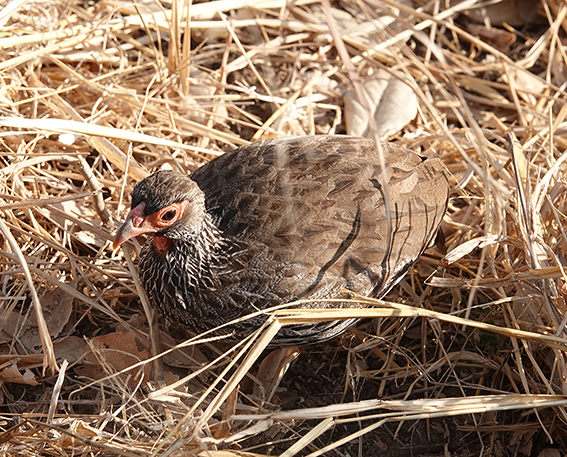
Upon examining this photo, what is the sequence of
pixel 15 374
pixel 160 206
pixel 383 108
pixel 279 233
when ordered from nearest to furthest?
pixel 160 206 → pixel 279 233 → pixel 15 374 → pixel 383 108

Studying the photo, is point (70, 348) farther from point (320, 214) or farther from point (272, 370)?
point (320, 214)

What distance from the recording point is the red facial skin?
115 inches

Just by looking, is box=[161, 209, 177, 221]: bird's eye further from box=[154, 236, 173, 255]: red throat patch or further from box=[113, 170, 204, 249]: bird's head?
box=[154, 236, 173, 255]: red throat patch

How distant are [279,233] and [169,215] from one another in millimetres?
524

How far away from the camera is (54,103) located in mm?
4023

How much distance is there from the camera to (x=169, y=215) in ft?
9.79

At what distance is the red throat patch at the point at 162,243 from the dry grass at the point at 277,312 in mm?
357

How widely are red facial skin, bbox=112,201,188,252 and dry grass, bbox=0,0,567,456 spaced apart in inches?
15.9

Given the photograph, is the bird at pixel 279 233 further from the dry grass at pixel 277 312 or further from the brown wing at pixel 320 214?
the dry grass at pixel 277 312

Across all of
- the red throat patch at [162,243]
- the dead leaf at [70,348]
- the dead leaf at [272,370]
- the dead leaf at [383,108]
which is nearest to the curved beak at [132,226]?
the red throat patch at [162,243]

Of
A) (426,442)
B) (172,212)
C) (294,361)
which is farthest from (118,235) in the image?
(426,442)

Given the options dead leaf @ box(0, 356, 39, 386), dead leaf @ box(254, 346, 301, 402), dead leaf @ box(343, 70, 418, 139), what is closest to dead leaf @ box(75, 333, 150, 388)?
dead leaf @ box(0, 356, 39, 386)

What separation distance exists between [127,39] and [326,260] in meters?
2.62

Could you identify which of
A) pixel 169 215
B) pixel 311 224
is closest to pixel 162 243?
pixel 169 215
